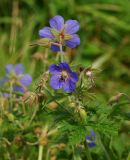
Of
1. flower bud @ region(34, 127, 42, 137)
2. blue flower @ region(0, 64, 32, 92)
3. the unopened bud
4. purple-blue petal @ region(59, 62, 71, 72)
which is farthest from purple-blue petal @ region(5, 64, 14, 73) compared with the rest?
purple-blue petal @ region(59, 62, 71, 72)

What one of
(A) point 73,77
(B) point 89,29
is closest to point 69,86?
(A) point 73,77

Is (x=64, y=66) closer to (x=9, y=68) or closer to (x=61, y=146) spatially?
(x=61, y=146)

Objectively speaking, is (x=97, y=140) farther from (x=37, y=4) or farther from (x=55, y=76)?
(x=37, y=4)

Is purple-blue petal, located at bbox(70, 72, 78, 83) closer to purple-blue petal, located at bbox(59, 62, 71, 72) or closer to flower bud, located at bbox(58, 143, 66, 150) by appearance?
purple-blue petal, located at bbox(59, 62, 71, 72)

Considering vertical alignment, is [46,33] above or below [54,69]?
above

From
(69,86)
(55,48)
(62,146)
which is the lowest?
(62,146)
